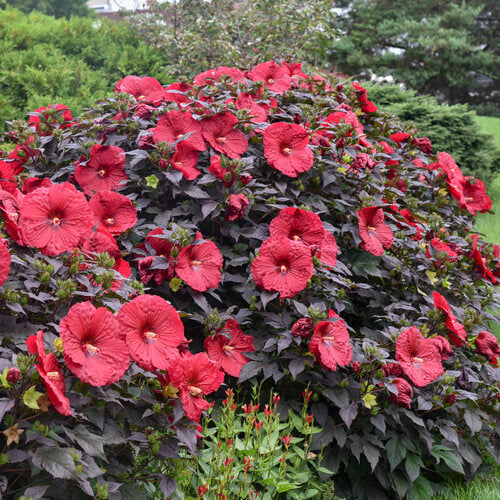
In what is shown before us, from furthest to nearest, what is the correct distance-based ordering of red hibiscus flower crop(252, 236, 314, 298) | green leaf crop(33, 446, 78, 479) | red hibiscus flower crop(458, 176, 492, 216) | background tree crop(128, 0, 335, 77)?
background tree crop(128, 0, 335, 77) → red hibiscus flower crop(458, 176, 492, 216) → red hibiscus flower crop(252, 236, 314, 298) → green leaf crop(33, 446, 78, 479)

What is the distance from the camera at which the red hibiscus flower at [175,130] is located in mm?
2305

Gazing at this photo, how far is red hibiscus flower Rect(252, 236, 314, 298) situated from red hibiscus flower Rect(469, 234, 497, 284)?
4.04 ft

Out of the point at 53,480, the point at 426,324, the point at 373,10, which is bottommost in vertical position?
the point at 373,10

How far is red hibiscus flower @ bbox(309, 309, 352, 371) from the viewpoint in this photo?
1849mm

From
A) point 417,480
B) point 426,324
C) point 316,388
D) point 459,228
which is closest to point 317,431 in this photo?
→ point 316,388

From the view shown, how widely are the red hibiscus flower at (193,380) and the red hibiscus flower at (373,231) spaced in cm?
103

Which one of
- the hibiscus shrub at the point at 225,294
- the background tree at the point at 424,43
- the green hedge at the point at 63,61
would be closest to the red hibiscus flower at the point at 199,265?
the hibiscus shrub at the point at 225,294

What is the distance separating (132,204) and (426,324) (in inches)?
51.5

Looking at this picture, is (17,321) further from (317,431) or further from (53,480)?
(317,431)

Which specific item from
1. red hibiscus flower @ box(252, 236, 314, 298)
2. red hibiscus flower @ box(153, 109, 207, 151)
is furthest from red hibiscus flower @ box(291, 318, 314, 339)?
red hibiscus flower @ box(153, 109, 207, 151)

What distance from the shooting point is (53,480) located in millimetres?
1205

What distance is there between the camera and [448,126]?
6816 millimetres

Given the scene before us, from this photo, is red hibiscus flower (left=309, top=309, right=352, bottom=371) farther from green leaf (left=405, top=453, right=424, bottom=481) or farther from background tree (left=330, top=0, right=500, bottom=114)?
background tree (left=330, top=0, right=500, bottom=114)

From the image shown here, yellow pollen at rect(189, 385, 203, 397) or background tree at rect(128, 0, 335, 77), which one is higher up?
yellow pollen at rect(189, 385, 203, 397)
